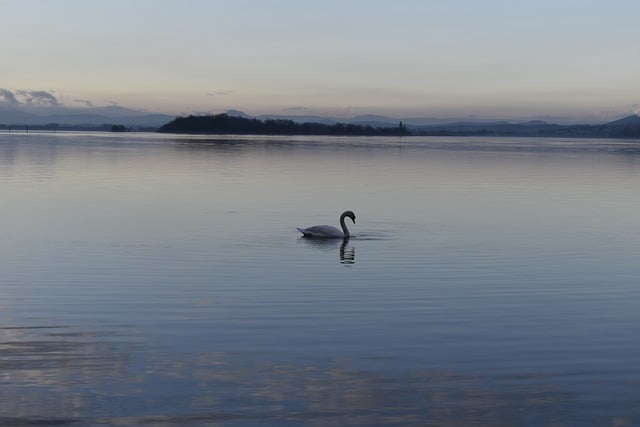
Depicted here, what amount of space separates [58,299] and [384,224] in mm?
14673

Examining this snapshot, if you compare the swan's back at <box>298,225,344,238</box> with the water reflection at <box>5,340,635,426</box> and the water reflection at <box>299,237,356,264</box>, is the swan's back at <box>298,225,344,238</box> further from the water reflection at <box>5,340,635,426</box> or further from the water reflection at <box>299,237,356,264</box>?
the water reflection at <box>5,340,635,426</box>

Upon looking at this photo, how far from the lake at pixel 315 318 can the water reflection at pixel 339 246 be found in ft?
0.30

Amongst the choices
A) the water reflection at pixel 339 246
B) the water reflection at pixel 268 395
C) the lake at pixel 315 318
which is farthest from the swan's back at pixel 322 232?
the water reflection at pixel 268 395

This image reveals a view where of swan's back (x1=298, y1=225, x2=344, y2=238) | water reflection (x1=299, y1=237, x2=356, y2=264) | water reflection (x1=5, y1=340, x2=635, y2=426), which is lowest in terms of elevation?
water reflection (x1=299, y1=237, x2=356, y2=264)

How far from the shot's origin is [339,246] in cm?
2266

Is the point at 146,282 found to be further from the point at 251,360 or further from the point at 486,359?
the point at 486,359

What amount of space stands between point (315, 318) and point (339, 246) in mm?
9305

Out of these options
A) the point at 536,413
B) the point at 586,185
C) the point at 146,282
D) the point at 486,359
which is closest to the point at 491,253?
the point at 146,282

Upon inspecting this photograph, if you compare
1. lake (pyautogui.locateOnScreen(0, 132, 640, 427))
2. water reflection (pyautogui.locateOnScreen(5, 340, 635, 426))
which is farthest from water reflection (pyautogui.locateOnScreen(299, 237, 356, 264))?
water reflection (pyautogui.locateOnScreen(5, 340, 635, 426))

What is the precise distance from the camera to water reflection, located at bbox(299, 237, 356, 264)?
20609 mm

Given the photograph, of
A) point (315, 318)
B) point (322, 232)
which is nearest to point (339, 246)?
point (322, 232)

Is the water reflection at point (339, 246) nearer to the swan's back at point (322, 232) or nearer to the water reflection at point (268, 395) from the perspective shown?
the swan's back at point (322, 232)

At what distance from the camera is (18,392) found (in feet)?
30.3

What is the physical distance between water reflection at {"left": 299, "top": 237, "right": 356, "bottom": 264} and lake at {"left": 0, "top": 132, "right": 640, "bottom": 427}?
3.6 inches
